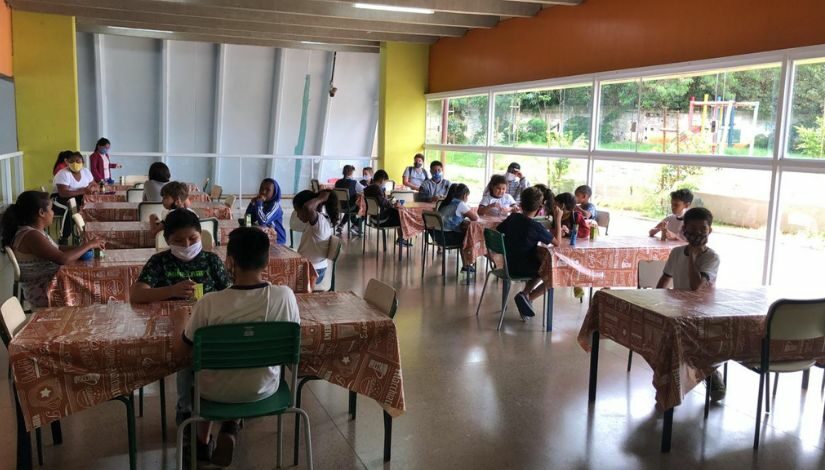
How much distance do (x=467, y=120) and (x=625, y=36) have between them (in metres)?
4.39

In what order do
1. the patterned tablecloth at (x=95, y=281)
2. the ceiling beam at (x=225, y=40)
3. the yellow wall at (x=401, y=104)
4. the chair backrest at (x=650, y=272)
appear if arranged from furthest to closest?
the yellow wall at (x=401, y=104) → the ceiling beam at (x=225, y=40) → the chair backrest at (x=650, y=272) → the patterned tablecloth at (x=95, y=281)

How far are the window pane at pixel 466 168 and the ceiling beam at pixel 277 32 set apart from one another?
2177mm

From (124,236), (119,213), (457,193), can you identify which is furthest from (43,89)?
(457,193)

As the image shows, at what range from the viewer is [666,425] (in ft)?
10.8

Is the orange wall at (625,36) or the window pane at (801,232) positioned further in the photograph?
the orange wall at (625,36)

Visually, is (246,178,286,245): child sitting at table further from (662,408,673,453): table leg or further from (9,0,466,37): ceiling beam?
(9,0,466,37): ceiling beam

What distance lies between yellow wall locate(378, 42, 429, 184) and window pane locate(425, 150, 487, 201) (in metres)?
0.61

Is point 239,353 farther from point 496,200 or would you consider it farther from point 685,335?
point 496,200

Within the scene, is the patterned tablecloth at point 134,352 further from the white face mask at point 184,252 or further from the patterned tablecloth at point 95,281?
the patterned tablecloth at point 95,281

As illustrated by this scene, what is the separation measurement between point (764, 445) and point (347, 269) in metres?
5.04

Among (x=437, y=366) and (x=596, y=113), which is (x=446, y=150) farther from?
(x=437, y=366)

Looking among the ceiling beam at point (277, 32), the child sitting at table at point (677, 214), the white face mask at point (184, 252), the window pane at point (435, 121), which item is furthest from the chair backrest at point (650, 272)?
the window pane at point (435, 121)

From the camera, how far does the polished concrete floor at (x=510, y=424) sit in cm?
317

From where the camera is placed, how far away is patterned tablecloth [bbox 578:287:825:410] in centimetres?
325
